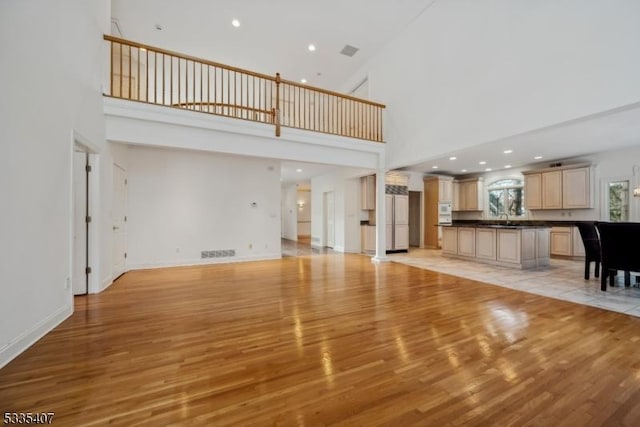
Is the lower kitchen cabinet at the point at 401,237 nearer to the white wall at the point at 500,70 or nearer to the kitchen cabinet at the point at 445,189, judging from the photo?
the kitchen cabinet at the point at 445,189

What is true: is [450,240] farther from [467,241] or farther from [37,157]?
[37,157]

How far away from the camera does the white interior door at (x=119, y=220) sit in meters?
4.77

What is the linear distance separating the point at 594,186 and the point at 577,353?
688 centimetres

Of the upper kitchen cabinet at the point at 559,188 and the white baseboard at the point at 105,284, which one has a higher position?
the upper kitchen cabinet at the point at 559,188

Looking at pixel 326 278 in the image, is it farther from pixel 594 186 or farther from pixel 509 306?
pixel 594 186

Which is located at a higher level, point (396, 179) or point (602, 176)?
point (396, 179)

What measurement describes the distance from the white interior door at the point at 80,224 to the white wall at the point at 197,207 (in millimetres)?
1873

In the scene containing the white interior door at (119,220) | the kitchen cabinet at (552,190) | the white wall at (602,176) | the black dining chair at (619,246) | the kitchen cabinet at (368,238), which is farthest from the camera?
the kitchen cabinet at (368,238)

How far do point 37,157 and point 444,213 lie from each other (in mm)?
9484

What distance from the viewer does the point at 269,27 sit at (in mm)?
6512

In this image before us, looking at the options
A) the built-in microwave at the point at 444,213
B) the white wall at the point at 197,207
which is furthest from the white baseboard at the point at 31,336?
the built-in microwave at the point at 444,213

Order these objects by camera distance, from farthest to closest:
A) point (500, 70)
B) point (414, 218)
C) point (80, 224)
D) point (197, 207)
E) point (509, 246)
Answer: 1. point (414, 218)
2. point (197, 207)
3. point (509, 246)
4. point (500, 70)
5. point (80, 224)

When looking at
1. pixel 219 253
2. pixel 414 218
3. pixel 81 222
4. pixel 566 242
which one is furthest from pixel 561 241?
pixel 81 222

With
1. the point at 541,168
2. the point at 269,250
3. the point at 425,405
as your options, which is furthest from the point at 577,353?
the point at 541,168
